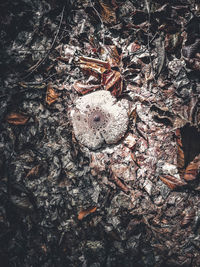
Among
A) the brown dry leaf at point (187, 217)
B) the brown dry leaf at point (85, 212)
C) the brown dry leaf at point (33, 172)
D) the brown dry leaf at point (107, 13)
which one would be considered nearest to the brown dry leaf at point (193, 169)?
the brown dry leaf at point (187, 217)

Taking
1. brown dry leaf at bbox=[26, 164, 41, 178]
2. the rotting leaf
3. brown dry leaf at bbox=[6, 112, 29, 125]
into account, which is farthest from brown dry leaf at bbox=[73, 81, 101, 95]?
brown dry leaf at bbox=[26, 164, 41, 178]

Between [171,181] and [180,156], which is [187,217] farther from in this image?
[180,156]

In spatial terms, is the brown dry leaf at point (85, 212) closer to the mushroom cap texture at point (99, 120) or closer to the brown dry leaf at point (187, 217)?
the mushroom cap texture at point (99, 120)

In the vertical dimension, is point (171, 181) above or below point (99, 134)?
below

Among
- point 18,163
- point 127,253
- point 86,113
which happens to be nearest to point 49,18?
point 86,113

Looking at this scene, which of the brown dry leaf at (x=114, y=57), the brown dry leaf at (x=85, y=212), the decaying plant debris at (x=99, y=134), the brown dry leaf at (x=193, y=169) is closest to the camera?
the brown dry leaf at (x=193, y=169)

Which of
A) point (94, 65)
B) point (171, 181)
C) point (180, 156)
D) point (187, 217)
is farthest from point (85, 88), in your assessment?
point (187, 217)
